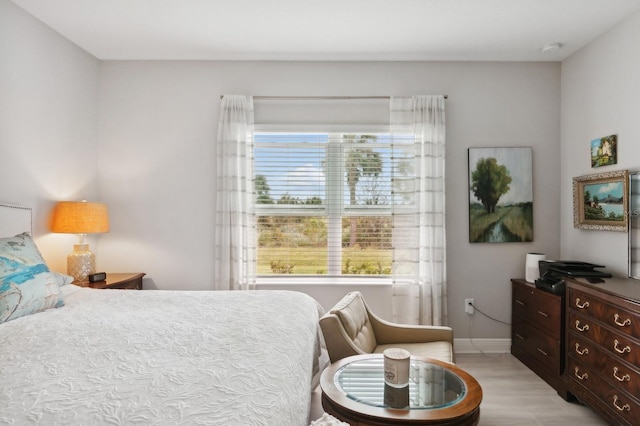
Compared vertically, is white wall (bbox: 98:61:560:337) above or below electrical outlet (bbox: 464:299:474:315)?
above

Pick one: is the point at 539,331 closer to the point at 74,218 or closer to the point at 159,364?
the point at 159,364

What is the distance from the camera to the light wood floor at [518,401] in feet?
8.20

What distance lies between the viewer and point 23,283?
82.7 inches

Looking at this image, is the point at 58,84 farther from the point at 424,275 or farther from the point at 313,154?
the point at 424,275

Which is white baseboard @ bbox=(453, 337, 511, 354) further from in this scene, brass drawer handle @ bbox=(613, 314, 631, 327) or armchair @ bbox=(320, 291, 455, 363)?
brass drawer handle @ bbox=(613, 314, 631, 327)

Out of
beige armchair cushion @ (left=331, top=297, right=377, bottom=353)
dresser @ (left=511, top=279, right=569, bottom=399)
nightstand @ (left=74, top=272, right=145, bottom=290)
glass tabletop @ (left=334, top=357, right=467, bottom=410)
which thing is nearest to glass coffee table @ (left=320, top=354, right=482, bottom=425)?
glass tabletop @ (left=334, top=357, right=467, bottom=410)

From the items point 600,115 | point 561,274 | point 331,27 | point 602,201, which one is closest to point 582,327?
point 561,274

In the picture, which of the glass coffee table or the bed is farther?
the glass coffee table

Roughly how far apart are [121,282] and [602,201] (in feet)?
13.0

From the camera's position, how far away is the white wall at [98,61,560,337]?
3.68 metres

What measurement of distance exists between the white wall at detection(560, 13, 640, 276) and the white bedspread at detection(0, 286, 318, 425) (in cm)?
252

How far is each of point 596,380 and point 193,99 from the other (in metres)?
3.92

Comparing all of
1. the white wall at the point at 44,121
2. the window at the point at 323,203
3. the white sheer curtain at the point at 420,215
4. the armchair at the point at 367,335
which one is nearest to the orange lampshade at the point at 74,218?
the white wall at the point at 44,121

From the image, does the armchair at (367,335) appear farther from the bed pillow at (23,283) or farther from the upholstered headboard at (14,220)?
the upholstered headboard at (14,220)
